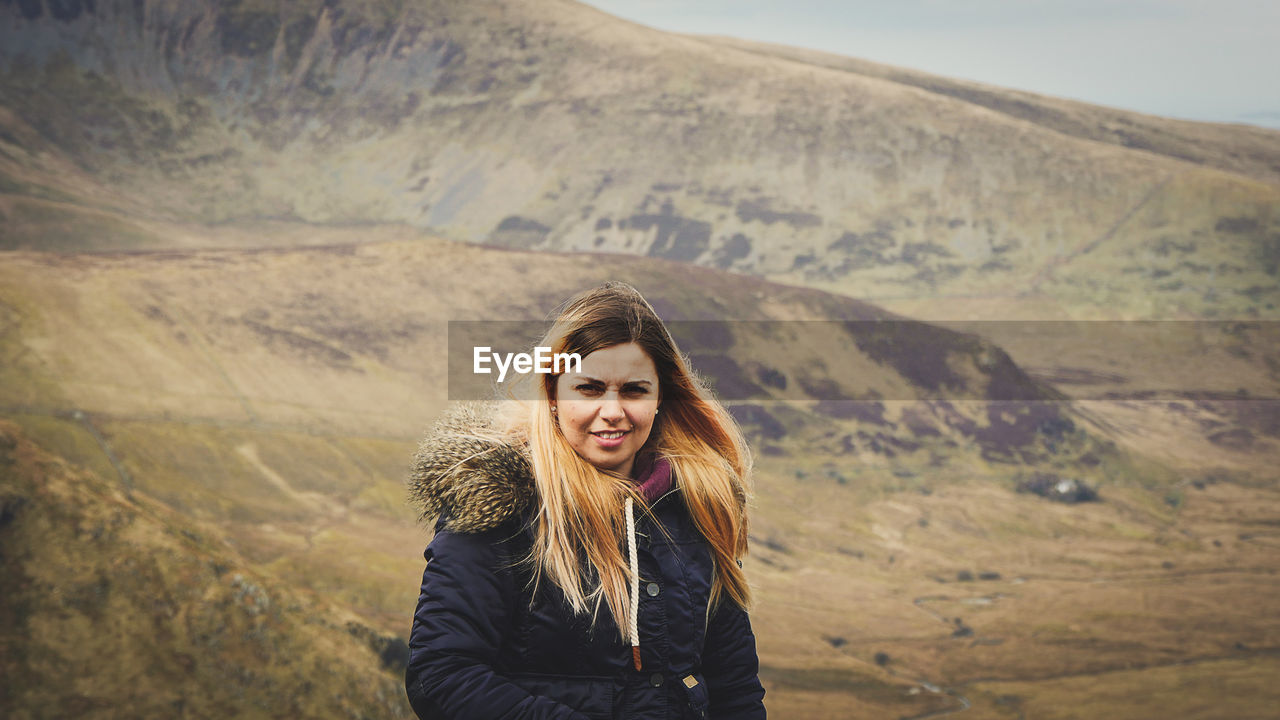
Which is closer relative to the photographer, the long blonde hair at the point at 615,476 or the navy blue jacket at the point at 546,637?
the navy blue jacket at the point at 546,637

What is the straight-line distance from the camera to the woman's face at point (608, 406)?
313 cm

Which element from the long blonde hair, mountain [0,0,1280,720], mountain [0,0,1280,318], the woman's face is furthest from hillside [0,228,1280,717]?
mountain [0,0,1280,318]

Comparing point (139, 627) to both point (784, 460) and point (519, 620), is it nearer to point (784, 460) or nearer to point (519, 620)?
point (519, 620)

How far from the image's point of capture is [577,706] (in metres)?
2.98

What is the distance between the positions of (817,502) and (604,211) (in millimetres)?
51792

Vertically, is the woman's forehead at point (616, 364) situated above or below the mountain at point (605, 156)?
below

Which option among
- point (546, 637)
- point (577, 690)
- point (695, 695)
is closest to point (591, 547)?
point (546, 637)

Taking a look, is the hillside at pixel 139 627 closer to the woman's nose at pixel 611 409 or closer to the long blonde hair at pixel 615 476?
the long blonde hair at pixel 615 476

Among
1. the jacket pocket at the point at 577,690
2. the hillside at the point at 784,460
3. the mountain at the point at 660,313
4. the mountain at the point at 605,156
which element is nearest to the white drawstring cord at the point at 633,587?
the jacket pocket at the point at 577,690

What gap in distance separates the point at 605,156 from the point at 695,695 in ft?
296

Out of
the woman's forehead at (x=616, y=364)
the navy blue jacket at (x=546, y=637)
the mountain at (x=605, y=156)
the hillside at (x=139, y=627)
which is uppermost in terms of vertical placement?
the mountain at (x=605, y=156)

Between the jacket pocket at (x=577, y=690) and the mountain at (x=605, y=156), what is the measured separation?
224ft

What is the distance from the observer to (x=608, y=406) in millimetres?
3133

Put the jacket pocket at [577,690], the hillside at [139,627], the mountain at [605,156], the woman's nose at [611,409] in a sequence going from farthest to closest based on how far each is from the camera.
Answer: the mountain at [605,156], the hillside at [139,627], the woman's nose at [611,409], the jacket pocket at [577,690]
